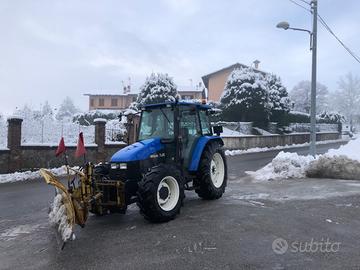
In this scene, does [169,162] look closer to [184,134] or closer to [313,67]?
[184,134]

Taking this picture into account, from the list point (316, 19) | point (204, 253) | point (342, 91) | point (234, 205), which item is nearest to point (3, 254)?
point (204, 253)

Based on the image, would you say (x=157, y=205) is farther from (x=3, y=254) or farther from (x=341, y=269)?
(x=341, y=269)

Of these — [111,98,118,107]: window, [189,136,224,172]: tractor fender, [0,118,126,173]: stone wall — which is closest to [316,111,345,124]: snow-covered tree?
[111,98,118,107]: window

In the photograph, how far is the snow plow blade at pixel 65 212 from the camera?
5.79 m

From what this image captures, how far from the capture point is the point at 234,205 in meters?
8.48

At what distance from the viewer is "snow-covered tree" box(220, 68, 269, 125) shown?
31.0 m

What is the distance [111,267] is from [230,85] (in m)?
28.3

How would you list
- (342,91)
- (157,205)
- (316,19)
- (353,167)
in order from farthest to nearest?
(342,91) → (316,19) → (353,167) → (157,205)

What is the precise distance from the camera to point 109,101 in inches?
2473

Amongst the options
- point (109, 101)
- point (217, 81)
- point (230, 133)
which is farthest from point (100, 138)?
point (109, 101)

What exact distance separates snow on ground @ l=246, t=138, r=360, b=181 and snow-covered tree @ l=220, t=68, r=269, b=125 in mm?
17370

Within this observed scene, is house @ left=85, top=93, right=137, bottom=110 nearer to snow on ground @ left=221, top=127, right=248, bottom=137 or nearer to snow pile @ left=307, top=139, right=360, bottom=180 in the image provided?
snow on ground @ left=221, top=127, right=248, bottom=137

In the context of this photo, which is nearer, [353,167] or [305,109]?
[353,167]

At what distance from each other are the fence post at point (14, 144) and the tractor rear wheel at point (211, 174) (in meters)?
9.06
